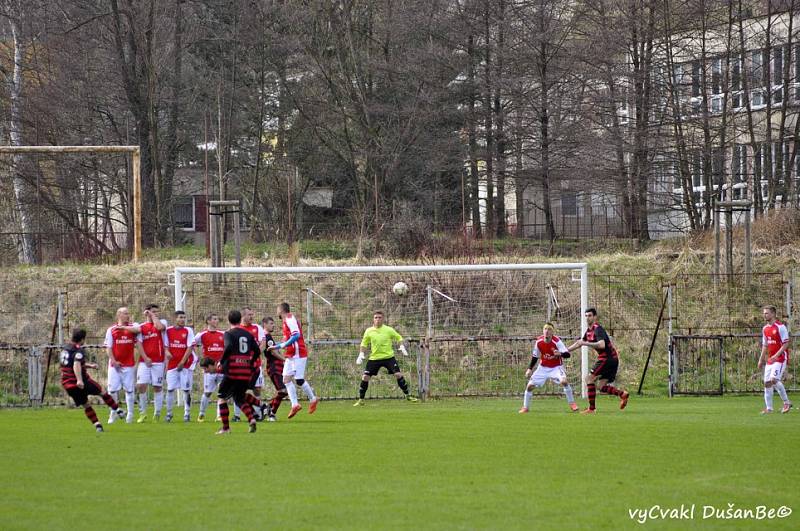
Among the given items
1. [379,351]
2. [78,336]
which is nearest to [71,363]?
[78,336]

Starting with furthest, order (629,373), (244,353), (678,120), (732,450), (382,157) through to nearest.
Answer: (382,157) < (678,120) < (629,373) < (244,353) < (732,450)

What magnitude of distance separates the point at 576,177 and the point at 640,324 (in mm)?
9843

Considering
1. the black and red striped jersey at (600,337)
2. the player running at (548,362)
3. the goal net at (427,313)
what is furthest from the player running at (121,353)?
the black and red striped jersey at (600,337)

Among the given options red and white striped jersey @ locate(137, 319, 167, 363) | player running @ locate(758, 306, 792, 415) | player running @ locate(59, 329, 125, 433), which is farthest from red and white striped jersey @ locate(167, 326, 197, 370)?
player running @ locate(758, 306, 792, 415)

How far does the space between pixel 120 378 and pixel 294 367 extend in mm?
3065

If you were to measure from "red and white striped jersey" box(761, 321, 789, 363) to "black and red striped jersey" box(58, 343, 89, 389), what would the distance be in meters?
11.9

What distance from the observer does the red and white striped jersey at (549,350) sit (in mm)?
18953

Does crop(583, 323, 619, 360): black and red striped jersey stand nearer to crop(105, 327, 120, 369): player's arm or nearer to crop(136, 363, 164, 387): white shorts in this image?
crop(136, 363, 164, 387): white shorts

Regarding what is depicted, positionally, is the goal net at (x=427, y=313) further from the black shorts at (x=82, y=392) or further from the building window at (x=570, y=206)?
the building window at (x=570, y=206)

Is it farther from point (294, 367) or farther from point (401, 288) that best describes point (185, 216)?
point (294, 367)

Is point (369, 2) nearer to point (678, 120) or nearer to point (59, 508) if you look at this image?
point (678, 120)

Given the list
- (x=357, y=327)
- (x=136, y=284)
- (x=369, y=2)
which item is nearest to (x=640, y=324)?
(x=357, y=327)

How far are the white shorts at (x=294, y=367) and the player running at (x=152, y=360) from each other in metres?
2.21

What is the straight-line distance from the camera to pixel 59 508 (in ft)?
29.3
